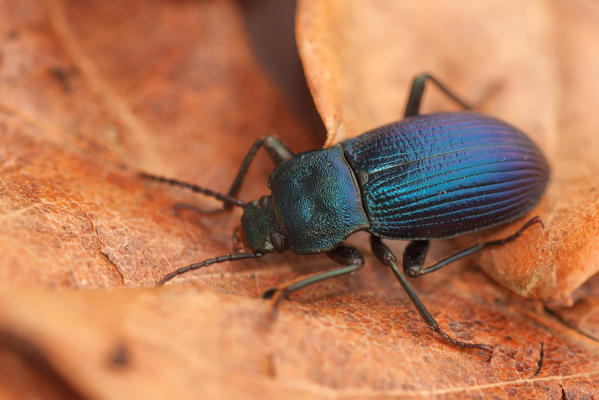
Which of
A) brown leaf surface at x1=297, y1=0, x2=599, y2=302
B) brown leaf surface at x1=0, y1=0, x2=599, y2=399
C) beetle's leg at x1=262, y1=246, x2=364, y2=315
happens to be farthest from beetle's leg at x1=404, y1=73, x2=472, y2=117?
beetle's leg at x1=262, y1=246, x2=364, y2=315

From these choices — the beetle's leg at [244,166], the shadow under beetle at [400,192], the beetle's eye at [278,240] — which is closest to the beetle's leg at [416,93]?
the shadow under beetle at [400,192]

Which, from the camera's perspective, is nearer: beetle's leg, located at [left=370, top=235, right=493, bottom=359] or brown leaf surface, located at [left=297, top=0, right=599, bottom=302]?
beetle's leg, located at [left=370, top=235, right=493, bottom=359]

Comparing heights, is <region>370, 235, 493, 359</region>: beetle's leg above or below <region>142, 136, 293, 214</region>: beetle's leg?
below

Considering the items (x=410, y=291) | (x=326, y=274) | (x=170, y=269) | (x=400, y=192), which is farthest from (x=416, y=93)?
(x=170, y=269)

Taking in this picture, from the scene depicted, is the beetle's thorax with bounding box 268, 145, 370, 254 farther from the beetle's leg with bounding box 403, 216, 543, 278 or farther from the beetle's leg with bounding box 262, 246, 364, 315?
the beetle's leg with bounding box 403, 216, 543, 278

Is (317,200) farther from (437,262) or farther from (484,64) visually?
(484,64)

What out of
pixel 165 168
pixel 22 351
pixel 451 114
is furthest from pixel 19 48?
pixel 451 114

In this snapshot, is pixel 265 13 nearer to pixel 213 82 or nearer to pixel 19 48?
pixel 213 82
